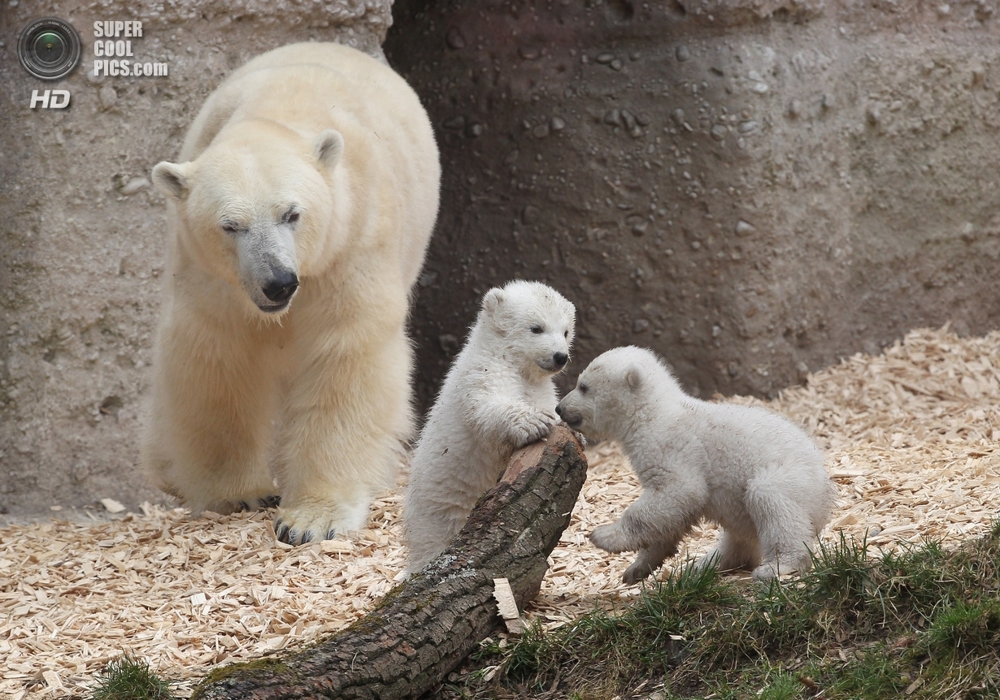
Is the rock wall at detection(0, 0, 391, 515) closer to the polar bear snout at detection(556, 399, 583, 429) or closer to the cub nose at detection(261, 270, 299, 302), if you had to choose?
the cub nose at detection(261, 270, 299, 302)

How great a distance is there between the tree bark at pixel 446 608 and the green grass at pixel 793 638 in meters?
0.16

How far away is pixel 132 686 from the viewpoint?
3.13 m

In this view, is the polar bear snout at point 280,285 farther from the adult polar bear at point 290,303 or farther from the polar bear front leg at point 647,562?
the polar bear front leg at point 647,562

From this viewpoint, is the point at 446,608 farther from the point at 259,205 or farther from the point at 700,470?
the point at 259,205

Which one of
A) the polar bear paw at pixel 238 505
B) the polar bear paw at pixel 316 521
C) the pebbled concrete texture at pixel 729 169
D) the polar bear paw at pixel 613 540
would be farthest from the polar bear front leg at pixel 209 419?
the pebbled concrete texture at pixel 729 169

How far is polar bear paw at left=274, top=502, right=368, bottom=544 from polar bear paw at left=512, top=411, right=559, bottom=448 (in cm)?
195

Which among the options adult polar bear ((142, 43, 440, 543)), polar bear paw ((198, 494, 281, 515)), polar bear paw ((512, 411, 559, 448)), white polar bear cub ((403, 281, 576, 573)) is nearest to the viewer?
polar bear paw ((512, 411, 559, 448))

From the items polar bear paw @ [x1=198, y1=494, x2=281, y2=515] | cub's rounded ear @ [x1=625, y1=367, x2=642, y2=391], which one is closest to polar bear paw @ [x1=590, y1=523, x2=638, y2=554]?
cub's rounded ear @ [x1=625, y1=367, x2=642, y2=391]

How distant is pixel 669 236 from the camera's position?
7445mm

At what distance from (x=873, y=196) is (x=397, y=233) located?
3.70 meters

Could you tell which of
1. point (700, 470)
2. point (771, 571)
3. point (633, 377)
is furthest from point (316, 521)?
point (771, 571)

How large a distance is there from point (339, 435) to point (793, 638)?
279 cm

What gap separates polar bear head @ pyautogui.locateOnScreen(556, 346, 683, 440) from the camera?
359 centimetres

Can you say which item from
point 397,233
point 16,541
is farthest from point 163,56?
point 16,541
